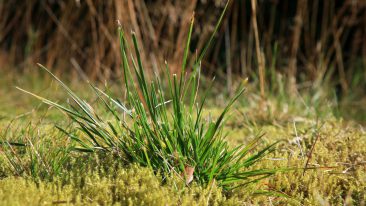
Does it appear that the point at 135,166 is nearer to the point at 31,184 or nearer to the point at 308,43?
the point at 31,184

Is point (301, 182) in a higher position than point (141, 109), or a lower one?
lower

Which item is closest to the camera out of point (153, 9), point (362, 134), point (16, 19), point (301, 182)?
point (301, 182)

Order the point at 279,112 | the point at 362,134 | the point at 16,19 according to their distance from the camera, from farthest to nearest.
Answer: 1. the point at 16,19
2. the point at 279,112
3. the point at 362,134

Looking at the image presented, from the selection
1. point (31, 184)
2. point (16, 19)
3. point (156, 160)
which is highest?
point (156, 160)

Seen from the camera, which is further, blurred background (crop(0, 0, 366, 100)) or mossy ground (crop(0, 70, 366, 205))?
blurred background (crop(0, 0, 366, 100))

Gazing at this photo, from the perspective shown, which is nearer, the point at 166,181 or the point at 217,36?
the point at 166,181

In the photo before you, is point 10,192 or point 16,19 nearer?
point 10,192

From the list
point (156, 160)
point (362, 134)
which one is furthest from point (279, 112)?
point (156, 160)

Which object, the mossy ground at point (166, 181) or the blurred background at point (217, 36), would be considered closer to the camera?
the mossy ground at point (166, 181)
